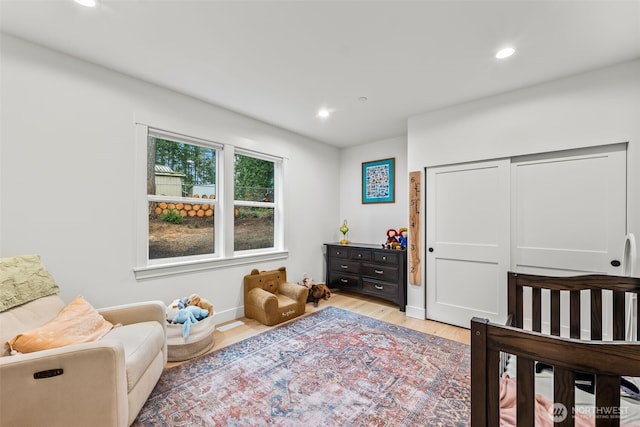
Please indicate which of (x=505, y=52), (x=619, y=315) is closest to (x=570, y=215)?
(x=619, y=315)

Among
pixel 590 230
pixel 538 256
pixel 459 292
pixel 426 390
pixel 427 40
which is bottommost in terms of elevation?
pixel 426 390

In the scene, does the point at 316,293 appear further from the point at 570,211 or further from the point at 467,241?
the point at 570,211

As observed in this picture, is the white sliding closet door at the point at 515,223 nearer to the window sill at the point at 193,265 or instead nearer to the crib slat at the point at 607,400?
the window sill at the point at 193,265

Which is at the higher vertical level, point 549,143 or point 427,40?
point 427,40

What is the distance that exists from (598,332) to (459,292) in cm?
157

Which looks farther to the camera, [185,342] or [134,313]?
[185,342]

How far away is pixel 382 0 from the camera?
154 centimetres

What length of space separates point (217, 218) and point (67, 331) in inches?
67.6

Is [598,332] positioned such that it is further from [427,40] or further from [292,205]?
[292,205]

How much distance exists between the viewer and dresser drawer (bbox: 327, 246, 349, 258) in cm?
411

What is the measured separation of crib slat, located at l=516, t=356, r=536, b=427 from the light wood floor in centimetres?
→ 209

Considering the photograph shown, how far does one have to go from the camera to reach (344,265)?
411 cm

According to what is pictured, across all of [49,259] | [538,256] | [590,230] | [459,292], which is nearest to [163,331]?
[49,259]

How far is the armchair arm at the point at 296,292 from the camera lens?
Answer: 10.6 ft
